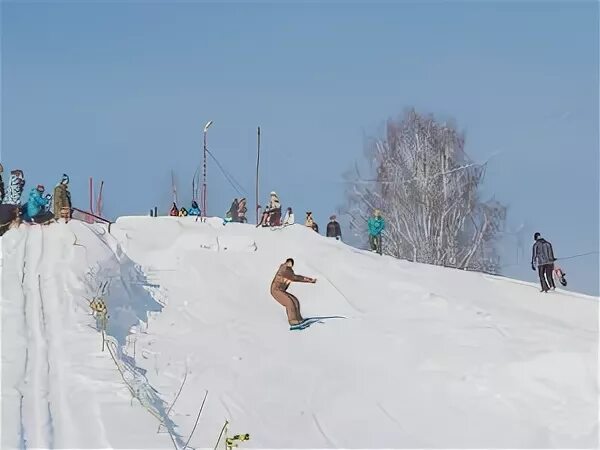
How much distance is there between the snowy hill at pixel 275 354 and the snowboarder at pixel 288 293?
34 cm

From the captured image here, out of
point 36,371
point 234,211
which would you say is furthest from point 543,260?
point 36,371

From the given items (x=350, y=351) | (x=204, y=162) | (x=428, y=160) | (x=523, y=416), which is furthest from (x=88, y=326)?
(x=428, y=160)

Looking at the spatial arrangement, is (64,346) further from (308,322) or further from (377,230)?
(377,230)

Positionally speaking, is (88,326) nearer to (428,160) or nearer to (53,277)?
(53,277)

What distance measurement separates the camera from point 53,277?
14.6 m

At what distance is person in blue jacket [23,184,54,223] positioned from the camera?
18312 mm

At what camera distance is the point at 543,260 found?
→ 19.7 meters

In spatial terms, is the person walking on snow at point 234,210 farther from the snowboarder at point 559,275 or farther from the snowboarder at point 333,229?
the snowboarder at point 559,275

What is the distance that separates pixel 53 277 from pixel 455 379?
656 centimetres

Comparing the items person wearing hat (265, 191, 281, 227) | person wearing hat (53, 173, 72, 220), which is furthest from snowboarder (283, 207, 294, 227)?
person wearing hat (53, 173, 72, 220)

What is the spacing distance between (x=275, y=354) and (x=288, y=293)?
2.43 m

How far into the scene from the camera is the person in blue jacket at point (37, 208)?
18312 mm

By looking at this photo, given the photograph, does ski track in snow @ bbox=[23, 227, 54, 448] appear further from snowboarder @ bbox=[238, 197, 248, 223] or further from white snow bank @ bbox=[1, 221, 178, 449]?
snowboarder @ bbox=[238, 197, 248, 223]

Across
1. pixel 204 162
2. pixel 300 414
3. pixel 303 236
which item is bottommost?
pixel 300 414
